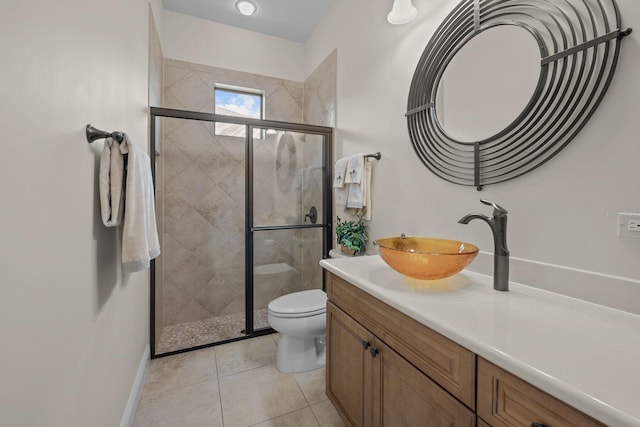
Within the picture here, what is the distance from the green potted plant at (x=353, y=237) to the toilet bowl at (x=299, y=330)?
0.42 metres

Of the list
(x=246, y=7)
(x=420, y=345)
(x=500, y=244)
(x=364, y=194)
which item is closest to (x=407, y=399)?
(x=420, y=345)

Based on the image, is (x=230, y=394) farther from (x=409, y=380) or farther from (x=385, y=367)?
(x=409, y=380)

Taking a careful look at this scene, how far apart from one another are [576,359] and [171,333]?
2.76m

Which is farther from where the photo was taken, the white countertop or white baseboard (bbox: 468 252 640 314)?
white baseboard (bbox: 468 252 640 314)

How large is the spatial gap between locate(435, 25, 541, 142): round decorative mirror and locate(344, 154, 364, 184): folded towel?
637 mm

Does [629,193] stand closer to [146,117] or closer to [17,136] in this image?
[17,136]

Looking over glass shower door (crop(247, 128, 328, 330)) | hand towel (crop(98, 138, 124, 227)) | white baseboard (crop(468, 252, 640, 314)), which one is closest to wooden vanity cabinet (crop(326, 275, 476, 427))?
white baseboard (crop(468, 252, 640, 314))

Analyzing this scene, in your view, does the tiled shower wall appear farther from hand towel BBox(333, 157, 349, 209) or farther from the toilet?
the toilet

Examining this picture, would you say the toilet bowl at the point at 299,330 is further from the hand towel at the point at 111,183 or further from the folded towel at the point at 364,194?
the hand towel at the point at 111,183

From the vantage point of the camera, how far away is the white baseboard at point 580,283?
32.7 inches

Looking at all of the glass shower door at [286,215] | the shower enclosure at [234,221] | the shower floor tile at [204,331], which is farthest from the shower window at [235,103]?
the shower floor tile at [204,331]

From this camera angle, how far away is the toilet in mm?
1832

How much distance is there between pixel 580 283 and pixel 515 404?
594 millimetres

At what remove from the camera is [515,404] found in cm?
59
